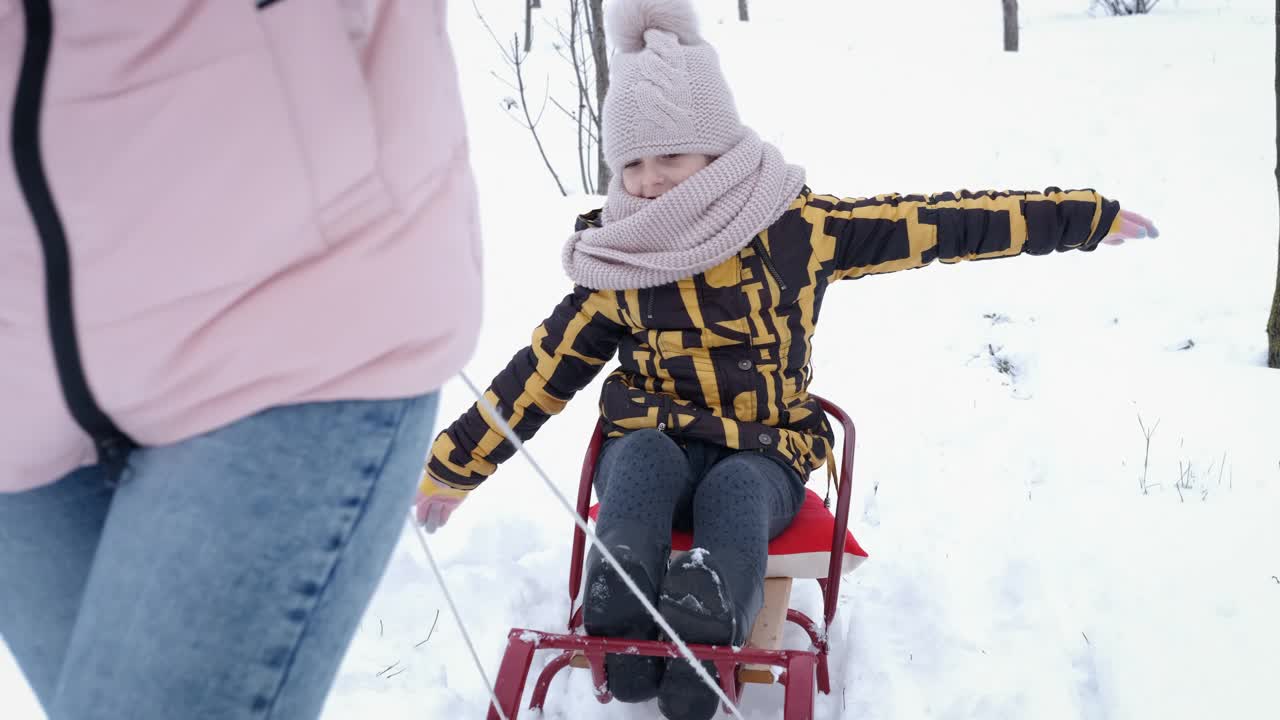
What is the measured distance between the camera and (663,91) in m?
2.23

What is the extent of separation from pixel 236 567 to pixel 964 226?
1.91 meters

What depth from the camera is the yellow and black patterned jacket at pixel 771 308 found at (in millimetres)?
2238

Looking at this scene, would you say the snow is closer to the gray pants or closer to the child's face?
the gray pants

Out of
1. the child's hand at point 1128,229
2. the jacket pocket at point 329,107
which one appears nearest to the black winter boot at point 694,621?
the jacket pocket at point 329,107

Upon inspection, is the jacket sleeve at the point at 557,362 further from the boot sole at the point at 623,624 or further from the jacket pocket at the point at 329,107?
the jacket pocket at the point at 329,107

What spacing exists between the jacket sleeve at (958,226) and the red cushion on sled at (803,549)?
24.8 inches

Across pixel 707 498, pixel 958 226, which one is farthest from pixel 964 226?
pixel 707 498

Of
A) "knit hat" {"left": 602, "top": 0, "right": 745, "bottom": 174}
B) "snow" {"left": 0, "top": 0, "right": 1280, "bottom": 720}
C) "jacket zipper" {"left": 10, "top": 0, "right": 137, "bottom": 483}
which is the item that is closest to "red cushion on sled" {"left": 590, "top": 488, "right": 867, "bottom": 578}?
"snow" {"left": 0, "top": 0, "right": 1280, "bottom": 720}

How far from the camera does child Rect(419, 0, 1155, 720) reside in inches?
86.4

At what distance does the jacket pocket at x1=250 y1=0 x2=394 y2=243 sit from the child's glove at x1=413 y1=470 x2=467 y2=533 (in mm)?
1568

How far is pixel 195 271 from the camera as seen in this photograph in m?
0.74

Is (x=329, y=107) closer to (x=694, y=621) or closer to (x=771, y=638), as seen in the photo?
(x=694, y=621)

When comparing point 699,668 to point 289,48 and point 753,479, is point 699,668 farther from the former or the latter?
point 289,48

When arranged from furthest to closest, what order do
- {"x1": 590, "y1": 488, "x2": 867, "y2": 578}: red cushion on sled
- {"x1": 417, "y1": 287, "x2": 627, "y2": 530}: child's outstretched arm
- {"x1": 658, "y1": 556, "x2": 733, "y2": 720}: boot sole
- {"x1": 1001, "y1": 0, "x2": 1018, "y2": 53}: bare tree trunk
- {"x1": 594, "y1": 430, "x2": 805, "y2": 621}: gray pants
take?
{"x1": 1001, "y1": 0, "x2": 1018, "y2": 53}: bare tree trunk < {"x1": 417, "y1": 287, "x2": 627, "y2": 530}: child's outstretched arm < {"x1": 590, "y1": 488, "x2": 867, "y2": 578}: red cushion on sled < {"x1": 594, "y1": 430, "x2": 805, "y2": 621}: gray pants < {"x1": 658, "y1": 556, "x2": 733, "y2": 720}: boot sole
